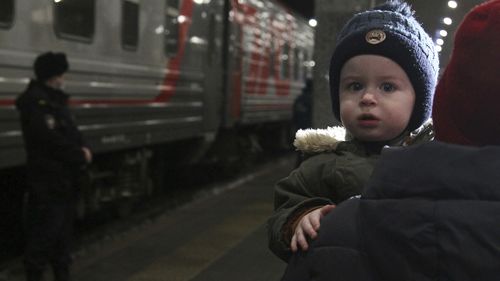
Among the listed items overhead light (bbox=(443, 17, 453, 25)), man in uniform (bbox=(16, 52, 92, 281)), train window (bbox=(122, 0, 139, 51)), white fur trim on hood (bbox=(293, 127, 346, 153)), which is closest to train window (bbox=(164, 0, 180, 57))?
train window (bbox=(122, 0, 139, 51))

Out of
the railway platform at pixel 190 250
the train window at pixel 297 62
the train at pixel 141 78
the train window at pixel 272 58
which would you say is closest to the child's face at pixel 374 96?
the railway platform at pixel 190 250

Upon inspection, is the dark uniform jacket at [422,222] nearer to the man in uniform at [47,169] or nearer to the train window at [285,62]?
the man in uniform at [47,169]

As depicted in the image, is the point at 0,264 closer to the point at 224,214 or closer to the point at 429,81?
the point at 224,214

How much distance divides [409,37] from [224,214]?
8050mm

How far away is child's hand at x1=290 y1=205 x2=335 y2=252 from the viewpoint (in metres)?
1.53

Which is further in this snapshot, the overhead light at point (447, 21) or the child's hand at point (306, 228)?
the overhead light at point (447, 21)

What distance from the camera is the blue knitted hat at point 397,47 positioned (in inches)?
70.3

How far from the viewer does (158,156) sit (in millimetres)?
11109

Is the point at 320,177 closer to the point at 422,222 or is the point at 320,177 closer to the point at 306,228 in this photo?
the point at 306,228

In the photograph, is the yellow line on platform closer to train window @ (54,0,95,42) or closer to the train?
the train

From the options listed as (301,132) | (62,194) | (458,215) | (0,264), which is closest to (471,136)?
(458,215)

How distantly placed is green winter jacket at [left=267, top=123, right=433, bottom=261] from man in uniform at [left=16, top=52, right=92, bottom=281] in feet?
13.2

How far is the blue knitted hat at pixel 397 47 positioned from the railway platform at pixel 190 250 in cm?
436

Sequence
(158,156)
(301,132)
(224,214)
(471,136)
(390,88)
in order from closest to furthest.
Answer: (471,136), (390,88), (301,132), (224,214), (158,156)
